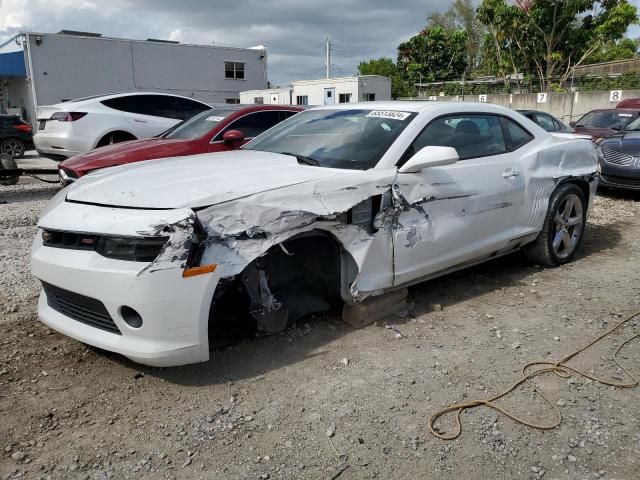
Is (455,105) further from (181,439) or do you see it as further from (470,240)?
(181,439)

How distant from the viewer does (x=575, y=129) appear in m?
12.8

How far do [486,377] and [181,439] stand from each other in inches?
68.2

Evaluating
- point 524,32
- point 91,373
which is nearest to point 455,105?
point 91,373

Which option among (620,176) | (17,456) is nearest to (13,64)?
(620,176)

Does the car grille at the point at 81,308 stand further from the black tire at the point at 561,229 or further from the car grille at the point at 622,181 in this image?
the car grille at the point at 622,181

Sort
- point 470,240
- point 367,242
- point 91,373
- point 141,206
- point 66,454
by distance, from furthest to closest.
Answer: point 470,240, point 367,242, point 91,373, point 141,206, point 66,454

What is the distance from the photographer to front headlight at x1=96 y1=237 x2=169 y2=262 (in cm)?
267

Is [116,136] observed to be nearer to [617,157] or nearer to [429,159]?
[429,159]

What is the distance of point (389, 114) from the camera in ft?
13.1

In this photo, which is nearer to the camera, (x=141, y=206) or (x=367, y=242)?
(x=141, y=206)

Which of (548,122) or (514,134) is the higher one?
(514,134)

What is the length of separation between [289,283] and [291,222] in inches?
22.4

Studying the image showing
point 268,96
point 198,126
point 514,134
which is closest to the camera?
point 514,134

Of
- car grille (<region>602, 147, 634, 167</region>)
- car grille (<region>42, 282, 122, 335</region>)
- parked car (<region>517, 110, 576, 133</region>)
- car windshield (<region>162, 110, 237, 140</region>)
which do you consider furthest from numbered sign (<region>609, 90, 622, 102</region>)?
car grille (<region>42, 282, 122, 335</region>)
